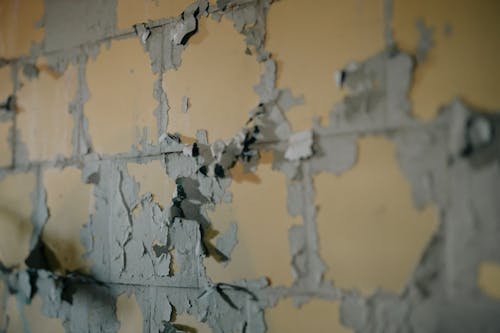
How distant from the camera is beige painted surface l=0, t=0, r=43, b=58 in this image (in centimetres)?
194

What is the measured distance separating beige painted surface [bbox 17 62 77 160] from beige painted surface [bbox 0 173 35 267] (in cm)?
16

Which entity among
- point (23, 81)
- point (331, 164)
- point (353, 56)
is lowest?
point (331, 164)

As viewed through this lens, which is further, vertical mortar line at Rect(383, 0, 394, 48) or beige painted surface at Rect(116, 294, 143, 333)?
beige painted surface at Rect(116, 294, 143, 333)

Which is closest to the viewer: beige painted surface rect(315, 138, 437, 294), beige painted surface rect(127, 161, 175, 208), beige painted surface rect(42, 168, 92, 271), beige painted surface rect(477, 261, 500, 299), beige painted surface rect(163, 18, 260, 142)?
beige painted surface rect(477, 261, 500, 299)

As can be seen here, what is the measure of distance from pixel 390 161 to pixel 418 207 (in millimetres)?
168

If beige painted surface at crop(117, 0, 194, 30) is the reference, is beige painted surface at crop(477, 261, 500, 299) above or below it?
below

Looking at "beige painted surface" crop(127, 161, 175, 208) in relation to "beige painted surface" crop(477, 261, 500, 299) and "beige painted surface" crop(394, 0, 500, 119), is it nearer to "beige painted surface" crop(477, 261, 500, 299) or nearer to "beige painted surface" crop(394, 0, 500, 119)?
"beige painted surface" crop(394, 0, 500, 119)

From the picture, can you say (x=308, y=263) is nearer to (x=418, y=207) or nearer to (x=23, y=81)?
(x=418, y=207)

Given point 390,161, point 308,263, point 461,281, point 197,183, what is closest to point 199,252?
point 197,183

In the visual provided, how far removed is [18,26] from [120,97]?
0.86 meters

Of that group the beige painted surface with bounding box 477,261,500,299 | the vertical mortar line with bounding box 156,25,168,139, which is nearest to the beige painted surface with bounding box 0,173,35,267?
the vertical mortar line with bounding box 156,25,168,139

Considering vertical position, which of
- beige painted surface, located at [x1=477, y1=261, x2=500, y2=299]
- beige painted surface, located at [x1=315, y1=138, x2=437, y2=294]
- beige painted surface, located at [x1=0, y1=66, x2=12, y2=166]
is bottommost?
beige painted surface, located at [x1=477, y1=261, x2=500, y2=299]

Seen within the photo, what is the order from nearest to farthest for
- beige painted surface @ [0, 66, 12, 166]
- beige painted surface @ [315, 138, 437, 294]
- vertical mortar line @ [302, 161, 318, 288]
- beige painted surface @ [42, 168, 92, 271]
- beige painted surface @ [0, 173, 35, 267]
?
beige painted surface @ [315, 138, 437, 294] → vertical mortar line @ [302, 161, 318, 288] → beige painted surface @ [42, 168, 92, 271] → beige painted surface @ [0, 173, 35, 267] → beige painted surface @ [0, 66, 12, 166]

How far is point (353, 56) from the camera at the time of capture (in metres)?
1.26
